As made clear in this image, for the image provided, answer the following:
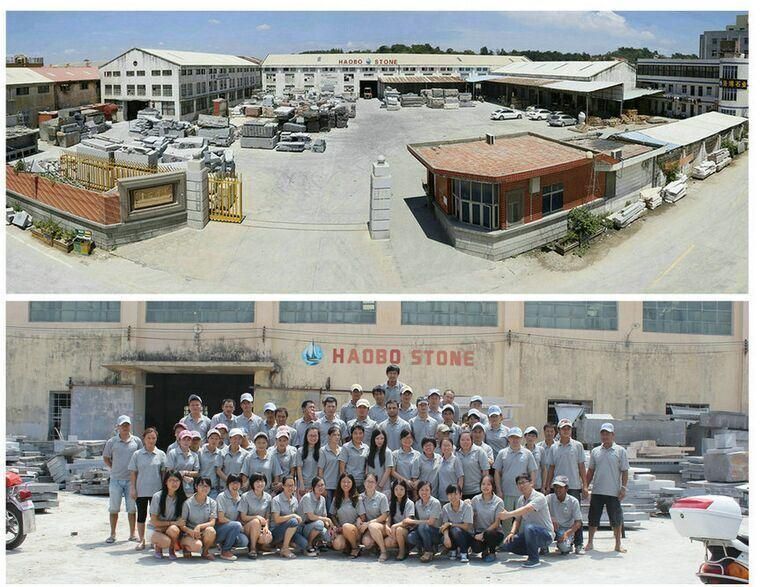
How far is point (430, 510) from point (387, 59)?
196 ft

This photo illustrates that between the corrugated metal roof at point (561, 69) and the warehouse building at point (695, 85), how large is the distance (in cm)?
273

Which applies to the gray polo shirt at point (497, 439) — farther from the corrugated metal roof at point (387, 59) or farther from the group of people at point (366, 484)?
the corrugated metal roof at point (387, 59)

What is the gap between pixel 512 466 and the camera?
9984mm

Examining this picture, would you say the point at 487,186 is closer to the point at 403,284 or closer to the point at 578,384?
the point at 403,284

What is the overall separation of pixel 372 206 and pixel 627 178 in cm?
711

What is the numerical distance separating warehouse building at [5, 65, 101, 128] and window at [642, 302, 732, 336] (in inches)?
1068

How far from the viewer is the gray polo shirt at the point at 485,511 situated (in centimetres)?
942

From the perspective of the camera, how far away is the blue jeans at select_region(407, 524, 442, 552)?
9250 millimetres

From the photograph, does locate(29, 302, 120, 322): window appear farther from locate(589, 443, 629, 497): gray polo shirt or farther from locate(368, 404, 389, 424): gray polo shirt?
locate(589, 443, 629, 497): gray polo shirt

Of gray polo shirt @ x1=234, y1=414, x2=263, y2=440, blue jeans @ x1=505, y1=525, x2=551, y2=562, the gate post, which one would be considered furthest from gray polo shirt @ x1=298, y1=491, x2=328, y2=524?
the gate post

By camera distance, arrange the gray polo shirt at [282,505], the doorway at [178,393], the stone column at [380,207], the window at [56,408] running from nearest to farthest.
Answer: the gray polo shirt at [282,505] → the stone column at [380,207] → the window at [56,408] → the doorway at [178,393]

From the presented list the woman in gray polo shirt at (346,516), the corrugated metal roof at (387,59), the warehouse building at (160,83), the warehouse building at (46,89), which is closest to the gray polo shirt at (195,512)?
the woman in gray polo shirt at (346,516)

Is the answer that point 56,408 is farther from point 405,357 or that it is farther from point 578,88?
point 578,88

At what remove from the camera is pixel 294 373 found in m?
19.1
